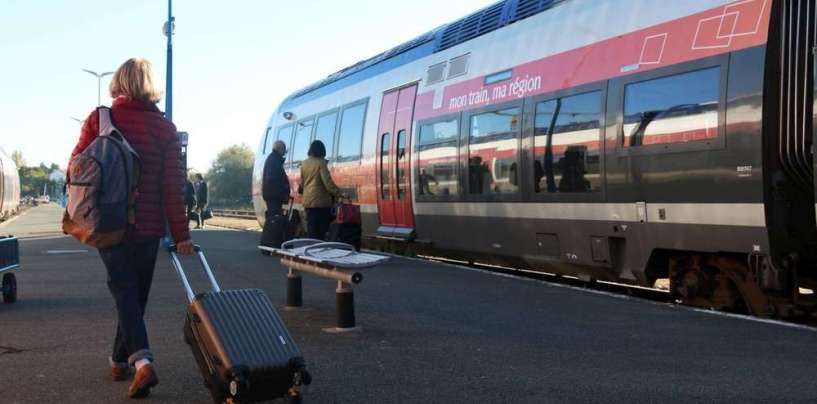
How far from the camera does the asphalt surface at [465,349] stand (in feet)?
14.7

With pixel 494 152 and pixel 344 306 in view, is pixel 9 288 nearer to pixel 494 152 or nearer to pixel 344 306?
pixel 344 306

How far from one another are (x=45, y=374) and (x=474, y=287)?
4799 millimetres

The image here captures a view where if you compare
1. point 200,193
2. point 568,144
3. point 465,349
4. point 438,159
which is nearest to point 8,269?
point 465,349

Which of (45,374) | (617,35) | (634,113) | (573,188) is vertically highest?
(617,35)

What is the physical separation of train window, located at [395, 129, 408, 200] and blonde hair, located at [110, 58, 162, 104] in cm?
770

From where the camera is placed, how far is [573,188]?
8.41 meters

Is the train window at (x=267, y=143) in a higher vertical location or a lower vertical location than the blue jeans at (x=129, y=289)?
higher

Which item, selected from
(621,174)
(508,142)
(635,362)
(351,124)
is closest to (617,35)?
(621,174)

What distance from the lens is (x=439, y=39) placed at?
12172 mm

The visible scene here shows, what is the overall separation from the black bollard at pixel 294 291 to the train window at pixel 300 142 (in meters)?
9.12

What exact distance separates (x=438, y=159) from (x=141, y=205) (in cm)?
701

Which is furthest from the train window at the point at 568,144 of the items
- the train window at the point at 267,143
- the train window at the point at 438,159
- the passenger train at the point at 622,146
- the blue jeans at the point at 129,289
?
the train window at the point at 267,143

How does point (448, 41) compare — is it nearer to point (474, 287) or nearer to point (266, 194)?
point (266, 194)

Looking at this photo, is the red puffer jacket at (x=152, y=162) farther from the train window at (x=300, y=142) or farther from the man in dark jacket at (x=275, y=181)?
the train window at (x=300, y=142)
